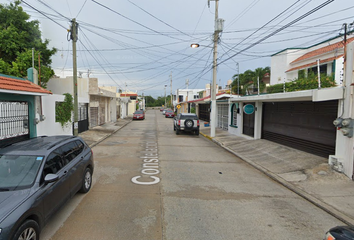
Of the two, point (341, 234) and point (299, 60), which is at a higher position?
point (299, 60)

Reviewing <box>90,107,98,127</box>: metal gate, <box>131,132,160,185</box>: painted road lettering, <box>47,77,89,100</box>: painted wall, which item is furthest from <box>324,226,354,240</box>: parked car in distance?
<box>90,107,98,127</box>: metal gate

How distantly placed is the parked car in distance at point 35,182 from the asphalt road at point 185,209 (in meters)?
0.57

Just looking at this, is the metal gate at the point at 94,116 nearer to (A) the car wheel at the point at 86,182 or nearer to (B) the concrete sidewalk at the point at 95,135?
(B) the concrete sidewalk at the point at 95,135

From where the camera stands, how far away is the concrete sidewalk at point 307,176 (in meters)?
5.59

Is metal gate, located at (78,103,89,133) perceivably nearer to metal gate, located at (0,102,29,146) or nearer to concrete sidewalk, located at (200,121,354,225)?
metal gate, located at (0,102,29,146)

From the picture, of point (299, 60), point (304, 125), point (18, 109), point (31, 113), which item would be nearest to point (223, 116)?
point (299, 60)

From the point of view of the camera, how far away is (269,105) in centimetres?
1334

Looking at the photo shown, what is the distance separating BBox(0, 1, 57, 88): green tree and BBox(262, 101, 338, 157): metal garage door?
643 inches

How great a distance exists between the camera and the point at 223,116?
2247cm

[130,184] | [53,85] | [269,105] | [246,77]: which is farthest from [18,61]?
[246,77]

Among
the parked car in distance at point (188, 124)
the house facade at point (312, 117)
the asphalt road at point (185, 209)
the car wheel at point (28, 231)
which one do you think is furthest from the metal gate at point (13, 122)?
the parked car in distance at point (188, 124)

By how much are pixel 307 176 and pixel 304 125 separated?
3.45 metres

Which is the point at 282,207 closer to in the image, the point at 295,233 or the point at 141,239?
the point at 295,233

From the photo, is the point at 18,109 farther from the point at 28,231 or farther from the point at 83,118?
the point at 83,118
